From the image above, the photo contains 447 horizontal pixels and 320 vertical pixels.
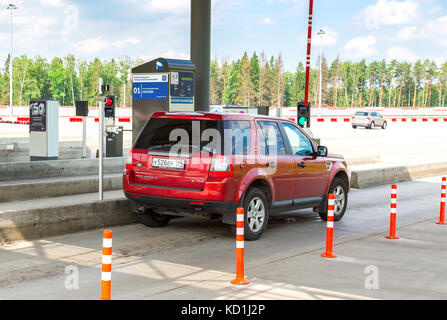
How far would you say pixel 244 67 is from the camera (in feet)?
522

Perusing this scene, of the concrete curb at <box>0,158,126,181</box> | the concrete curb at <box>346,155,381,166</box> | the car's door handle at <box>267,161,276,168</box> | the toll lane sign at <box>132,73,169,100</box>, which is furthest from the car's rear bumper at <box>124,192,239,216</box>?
the concrete curb at <box>346,155,381,166</box>

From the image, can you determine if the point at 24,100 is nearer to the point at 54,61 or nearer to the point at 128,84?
the point at 54,61

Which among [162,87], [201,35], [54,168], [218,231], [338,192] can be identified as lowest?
[218,231]

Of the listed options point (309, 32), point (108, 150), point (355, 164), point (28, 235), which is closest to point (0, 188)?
point (28, 235)

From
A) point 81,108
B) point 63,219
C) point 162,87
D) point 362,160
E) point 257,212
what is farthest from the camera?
point 362,160

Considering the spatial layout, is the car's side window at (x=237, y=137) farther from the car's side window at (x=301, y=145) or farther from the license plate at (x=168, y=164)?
the car's side window at (x=301, y=145)

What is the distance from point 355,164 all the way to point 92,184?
10584 millimetres

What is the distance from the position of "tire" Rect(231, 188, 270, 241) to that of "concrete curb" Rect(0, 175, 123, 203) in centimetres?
509

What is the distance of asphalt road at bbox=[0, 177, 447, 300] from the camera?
267 inches

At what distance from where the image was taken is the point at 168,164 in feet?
31.0

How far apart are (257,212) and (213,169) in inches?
41.5

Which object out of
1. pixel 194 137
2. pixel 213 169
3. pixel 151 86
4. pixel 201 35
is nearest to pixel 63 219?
pixel 194 137

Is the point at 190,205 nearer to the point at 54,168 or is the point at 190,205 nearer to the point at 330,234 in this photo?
the point at 330,234
